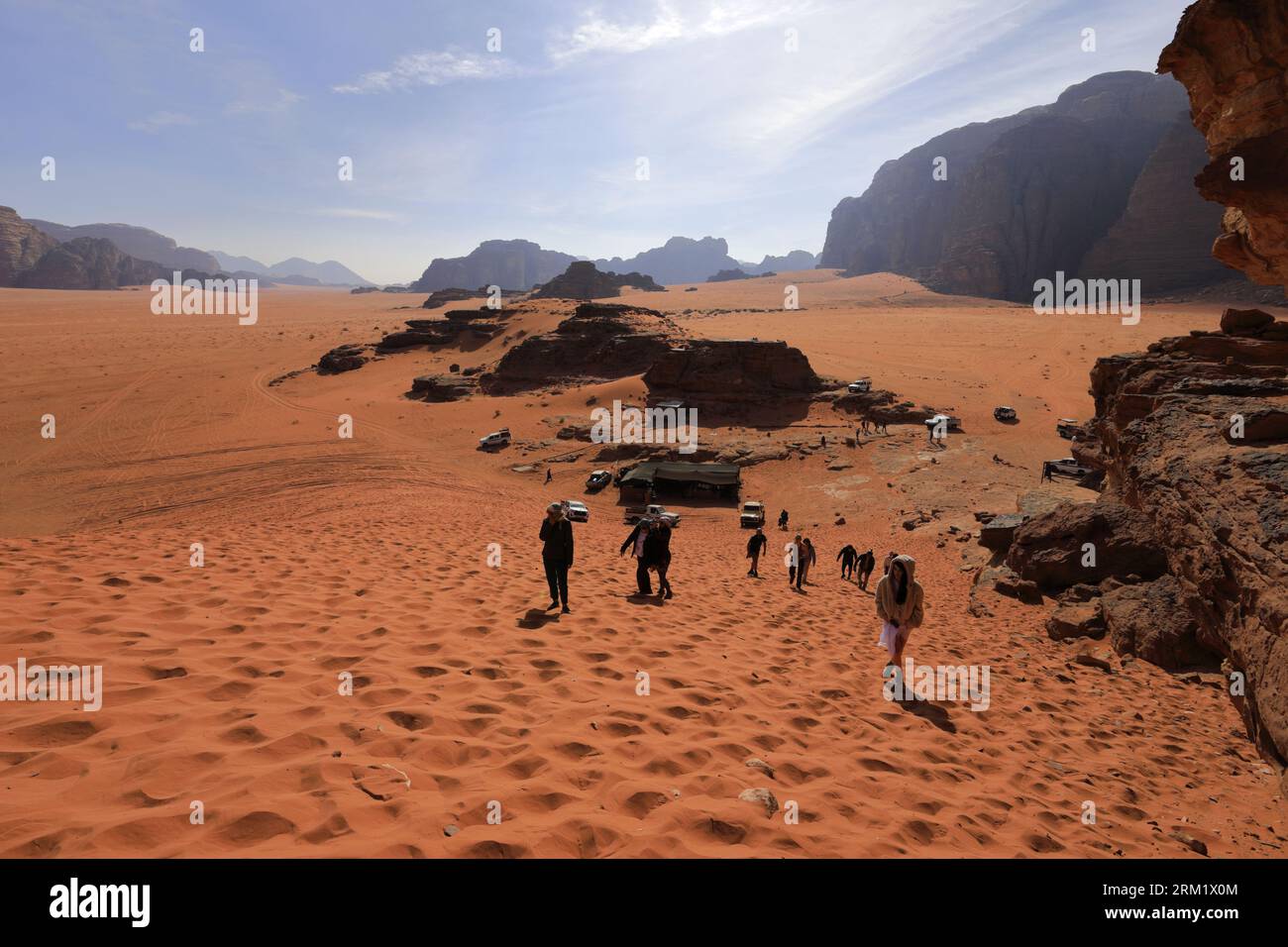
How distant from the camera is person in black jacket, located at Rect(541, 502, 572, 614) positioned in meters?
8.67

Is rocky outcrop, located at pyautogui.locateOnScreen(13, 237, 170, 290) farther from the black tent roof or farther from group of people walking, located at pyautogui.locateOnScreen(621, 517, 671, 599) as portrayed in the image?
group of people walking, located at pyautogui.locateOnScreen(621, 517, 671, 599)

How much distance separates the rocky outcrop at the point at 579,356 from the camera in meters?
49.3

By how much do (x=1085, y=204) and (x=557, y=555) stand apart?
473ft

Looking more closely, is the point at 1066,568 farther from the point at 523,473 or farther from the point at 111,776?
the point at 523,473

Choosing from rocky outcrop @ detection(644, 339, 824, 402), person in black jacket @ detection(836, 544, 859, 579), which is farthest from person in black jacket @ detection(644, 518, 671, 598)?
rocky outcrop @ detection(644, 339, 824, 402)

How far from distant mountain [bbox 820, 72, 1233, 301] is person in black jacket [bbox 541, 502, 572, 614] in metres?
121

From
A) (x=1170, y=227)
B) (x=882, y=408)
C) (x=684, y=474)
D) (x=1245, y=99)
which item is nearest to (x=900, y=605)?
(x=1245, y=99)

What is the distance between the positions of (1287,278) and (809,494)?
1916cm

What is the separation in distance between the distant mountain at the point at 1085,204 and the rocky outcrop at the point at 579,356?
92089 millimetres

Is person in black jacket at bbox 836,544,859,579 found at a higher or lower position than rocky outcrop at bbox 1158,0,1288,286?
lower

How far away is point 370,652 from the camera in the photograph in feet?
20.0

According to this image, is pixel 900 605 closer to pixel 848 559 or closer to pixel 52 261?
pixel 848 559

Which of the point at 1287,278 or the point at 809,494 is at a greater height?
the point at 1287,278
